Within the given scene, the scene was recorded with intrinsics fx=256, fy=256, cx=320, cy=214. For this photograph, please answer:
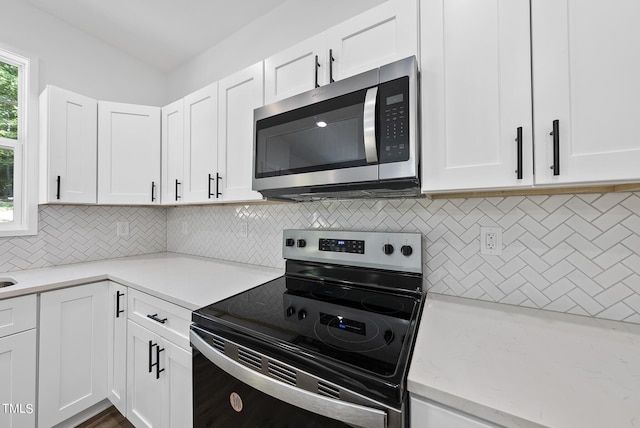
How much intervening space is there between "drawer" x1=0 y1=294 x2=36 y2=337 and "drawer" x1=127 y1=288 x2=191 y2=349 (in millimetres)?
440

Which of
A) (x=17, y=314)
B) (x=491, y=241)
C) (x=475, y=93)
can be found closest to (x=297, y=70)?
(x=475, y=93)

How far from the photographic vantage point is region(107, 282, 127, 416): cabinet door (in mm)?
1545

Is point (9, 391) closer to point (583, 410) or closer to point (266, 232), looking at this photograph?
point (266, 232)

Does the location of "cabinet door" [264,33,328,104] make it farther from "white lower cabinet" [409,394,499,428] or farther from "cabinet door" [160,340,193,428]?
"cabinet door" [160,340,193,428]

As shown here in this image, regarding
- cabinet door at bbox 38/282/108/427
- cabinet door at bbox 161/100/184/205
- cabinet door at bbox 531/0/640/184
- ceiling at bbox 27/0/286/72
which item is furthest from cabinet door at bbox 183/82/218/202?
cabinet door at bbox 531/0/640/184

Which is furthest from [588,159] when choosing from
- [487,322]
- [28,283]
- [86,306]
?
[28,283]

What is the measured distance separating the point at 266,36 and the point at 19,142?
1.95 m

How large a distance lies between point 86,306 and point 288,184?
4.99 feet

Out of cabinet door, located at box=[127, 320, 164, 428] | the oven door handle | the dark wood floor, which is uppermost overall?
the oven door handle

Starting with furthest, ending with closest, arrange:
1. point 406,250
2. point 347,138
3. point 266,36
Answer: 1. point 266,36
2. point 406,250
3. point 347,138

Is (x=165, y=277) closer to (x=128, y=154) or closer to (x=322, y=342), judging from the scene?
(x=128, y=154)

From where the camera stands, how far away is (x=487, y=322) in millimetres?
927

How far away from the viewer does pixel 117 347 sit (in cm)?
159

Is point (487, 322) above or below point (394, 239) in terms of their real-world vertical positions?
below
